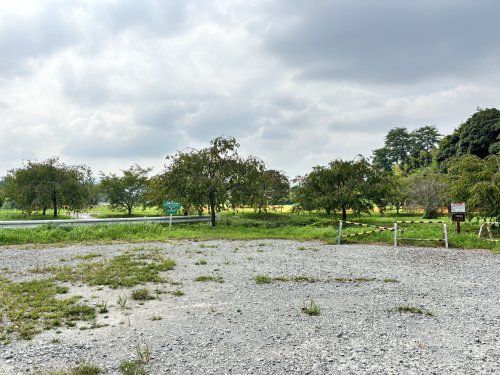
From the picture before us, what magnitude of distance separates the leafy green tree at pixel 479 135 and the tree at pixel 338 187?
19.5m

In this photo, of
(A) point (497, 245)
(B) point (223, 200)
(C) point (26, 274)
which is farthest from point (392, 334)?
(B) point (223, 200)

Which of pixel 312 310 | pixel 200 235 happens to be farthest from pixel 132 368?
pixel 200 235

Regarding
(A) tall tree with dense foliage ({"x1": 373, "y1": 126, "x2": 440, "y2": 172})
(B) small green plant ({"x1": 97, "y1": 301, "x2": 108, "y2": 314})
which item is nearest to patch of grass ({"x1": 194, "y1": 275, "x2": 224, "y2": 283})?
(B) small green plant ({"x1": 97, "y1": 301, "x2": 108, "y2": 314})

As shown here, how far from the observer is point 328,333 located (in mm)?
4805

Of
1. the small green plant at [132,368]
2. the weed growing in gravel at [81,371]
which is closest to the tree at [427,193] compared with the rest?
the small green plant at [132,368]

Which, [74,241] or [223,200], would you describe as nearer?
[74,241]

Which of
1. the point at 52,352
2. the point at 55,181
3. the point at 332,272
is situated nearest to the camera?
the point at 52,352

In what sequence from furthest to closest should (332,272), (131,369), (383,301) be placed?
(332,272) < (383,301) < (131,369)

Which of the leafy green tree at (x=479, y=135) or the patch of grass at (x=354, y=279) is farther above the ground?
the leafy green tree at (x=479, y=135)

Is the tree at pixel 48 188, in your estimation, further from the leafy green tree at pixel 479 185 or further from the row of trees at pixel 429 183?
the leafy green tree at pixel 479 185

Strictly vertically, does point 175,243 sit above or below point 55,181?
below

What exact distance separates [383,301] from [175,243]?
28.4 ft

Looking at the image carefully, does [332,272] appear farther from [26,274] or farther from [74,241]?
[74,241]

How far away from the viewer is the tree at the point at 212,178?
63.3 ft
